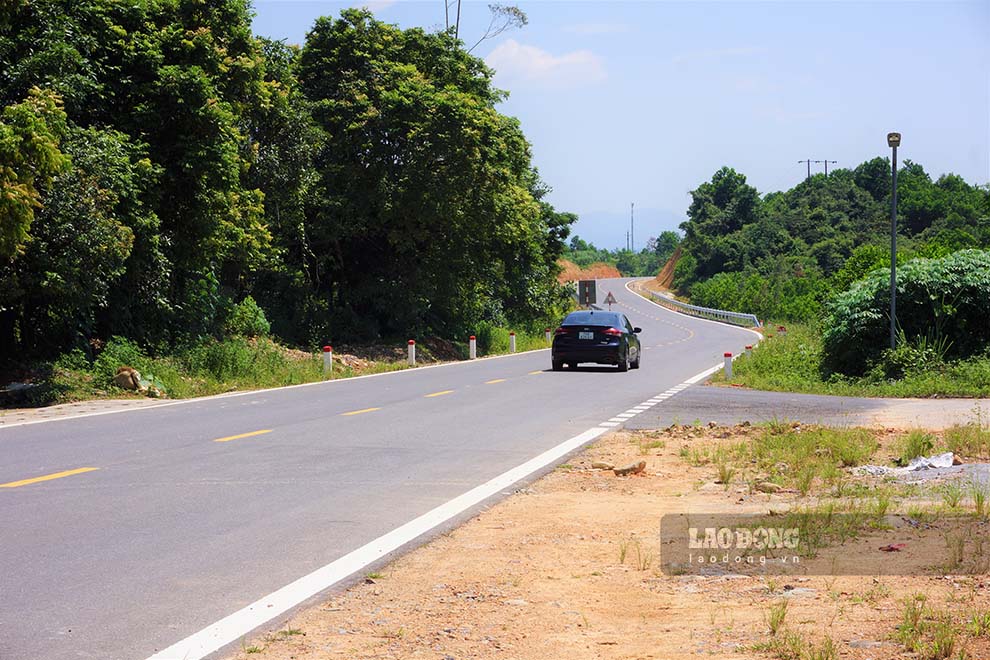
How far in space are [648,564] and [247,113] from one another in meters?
25.6

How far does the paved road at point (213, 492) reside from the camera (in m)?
6.18

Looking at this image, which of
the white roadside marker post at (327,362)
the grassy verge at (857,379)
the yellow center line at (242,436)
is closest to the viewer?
the yellow center line at (242,436)

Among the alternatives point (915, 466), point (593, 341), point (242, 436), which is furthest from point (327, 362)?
point (915, 466)

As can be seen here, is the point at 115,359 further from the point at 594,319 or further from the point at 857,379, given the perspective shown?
the point at 857,379

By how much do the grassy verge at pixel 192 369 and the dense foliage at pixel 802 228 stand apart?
2052 inches

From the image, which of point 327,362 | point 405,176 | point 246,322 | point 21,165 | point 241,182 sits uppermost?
point 405,176

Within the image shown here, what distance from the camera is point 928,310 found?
2441 cm

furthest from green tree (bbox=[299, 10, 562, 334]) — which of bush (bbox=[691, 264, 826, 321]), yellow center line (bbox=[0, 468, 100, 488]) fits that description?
bush (bbox=[691, 264, 826, 321])

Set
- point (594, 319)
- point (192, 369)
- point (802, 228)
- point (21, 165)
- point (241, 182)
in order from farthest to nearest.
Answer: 1. point (802, 228)
2. point (241, 182)
3. point (594, 319)
4. point (192, 369)
5. point (21, 165)

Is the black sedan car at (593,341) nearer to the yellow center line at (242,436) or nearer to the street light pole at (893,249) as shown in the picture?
the street light pole at (893,249)

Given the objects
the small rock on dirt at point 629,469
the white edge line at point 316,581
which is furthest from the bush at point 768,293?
the white edge line at point 316,581

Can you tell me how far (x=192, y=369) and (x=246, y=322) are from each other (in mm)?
5629

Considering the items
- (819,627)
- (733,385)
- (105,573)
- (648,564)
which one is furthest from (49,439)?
(733,385)

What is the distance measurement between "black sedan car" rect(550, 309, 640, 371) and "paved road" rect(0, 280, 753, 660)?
706 centimetres
